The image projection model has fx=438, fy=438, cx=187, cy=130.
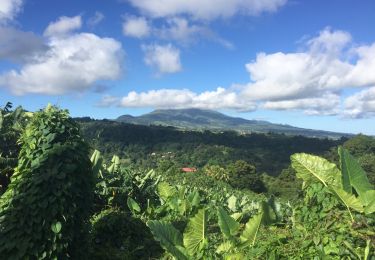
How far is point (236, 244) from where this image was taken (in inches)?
199

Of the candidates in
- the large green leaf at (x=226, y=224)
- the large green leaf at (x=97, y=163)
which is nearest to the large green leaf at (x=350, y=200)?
the large green leaf at (x=226, y=224)

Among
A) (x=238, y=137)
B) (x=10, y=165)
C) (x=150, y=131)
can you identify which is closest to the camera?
(x=10, y=165)

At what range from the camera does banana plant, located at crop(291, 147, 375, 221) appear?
486 centimetres

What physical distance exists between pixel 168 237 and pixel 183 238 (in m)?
0.26

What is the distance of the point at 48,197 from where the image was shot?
521 centimetres

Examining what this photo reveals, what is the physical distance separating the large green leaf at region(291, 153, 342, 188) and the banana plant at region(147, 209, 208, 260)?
1383mm

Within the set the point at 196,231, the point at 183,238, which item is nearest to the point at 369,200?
the point at 196,231

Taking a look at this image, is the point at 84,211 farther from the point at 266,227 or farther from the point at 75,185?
the point at 266,227

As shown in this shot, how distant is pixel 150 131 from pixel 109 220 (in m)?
101

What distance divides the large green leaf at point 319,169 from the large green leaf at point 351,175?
4.4 inches

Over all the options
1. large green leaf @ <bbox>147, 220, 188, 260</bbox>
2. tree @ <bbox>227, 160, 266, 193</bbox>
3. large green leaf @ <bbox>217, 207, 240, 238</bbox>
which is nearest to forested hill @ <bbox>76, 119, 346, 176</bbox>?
tree @ <bbox>227, 160, 266, 193</bbox>

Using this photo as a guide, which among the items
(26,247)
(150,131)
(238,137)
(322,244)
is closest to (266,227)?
(322,244)

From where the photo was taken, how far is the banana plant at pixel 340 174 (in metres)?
4.86

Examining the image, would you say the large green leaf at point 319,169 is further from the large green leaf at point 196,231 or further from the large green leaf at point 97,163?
the large green leaf at point 97,163
